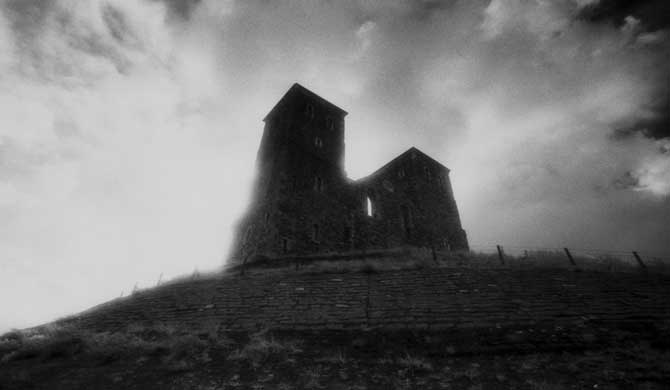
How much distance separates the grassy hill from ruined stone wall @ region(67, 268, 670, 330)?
6 cm

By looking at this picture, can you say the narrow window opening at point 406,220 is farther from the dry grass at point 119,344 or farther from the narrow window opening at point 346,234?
the dry grass at point 119,344

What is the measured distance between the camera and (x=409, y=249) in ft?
73.2

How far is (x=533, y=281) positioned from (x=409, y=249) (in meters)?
11.1

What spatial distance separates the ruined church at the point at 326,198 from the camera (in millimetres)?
20625

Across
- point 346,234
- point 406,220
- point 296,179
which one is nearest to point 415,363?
point 346,234

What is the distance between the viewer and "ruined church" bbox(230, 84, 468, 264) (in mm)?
20625

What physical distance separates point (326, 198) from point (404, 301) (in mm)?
14058

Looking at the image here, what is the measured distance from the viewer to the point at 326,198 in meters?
23.4

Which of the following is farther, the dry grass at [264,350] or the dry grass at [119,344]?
the dry grass at [119,344]

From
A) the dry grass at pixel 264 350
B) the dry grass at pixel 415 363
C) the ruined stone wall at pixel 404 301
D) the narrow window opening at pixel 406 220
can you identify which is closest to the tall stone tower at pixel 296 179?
the narrow window opening at pixel 406 220

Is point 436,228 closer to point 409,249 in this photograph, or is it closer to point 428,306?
point 409,249

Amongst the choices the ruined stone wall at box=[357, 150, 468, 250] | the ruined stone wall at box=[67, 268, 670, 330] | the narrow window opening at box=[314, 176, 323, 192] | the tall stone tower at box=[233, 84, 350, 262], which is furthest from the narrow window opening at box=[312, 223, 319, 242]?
the ruined stone wall at box=[67, 268, 670, 330]

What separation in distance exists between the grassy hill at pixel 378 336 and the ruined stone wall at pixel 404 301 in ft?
0.20

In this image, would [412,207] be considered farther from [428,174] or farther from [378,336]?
[378,336]
